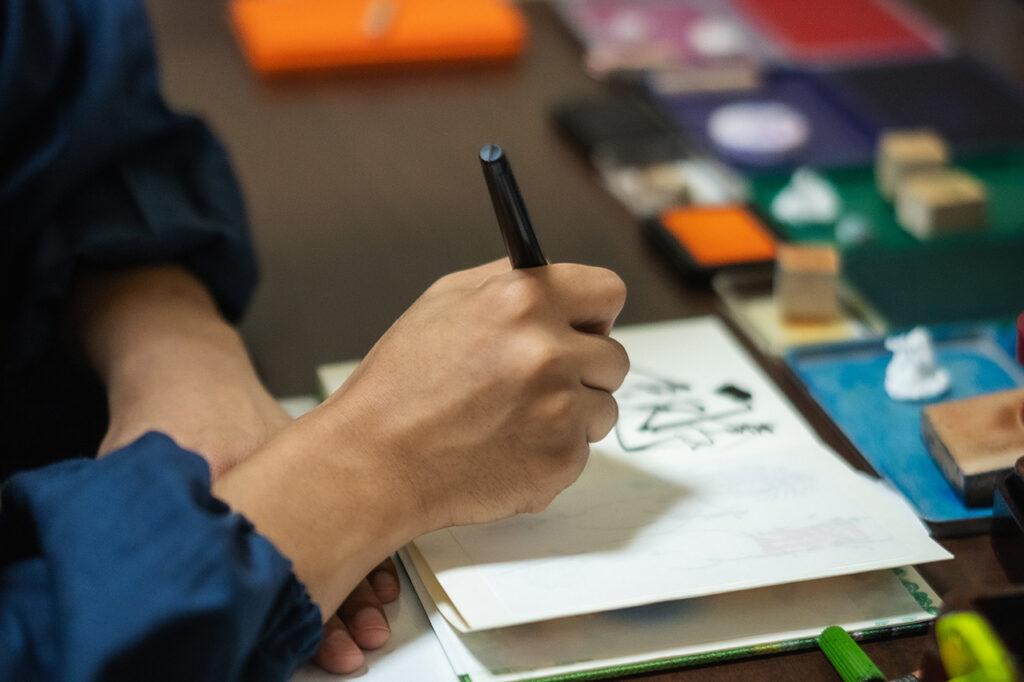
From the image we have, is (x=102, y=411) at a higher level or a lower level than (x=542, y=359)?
lower

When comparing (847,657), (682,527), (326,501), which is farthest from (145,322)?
(847,657)

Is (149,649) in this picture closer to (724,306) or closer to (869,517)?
(869,517)

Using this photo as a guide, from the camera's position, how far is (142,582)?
0.52 m

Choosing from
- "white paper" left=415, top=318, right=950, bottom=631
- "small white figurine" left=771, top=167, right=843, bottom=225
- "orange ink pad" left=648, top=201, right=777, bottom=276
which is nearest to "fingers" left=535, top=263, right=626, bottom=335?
"white paper" left=415, top=318, right=950, bottom=631

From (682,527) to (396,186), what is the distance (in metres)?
0.62

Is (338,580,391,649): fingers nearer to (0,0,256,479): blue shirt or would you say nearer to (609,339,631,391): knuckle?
(609,339,631,391): knuckle

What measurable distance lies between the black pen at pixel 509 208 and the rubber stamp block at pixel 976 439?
11.3 inches

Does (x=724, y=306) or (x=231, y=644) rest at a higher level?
(x=724, y=306)

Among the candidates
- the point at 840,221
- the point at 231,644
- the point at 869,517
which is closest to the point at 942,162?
the point at 840,221

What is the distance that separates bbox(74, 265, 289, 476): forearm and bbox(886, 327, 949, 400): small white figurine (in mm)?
434

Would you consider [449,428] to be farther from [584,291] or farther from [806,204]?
[806,204]

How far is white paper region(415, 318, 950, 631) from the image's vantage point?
24.0 inches

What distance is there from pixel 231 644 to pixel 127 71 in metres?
0.51

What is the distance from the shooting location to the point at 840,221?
3.59ft
